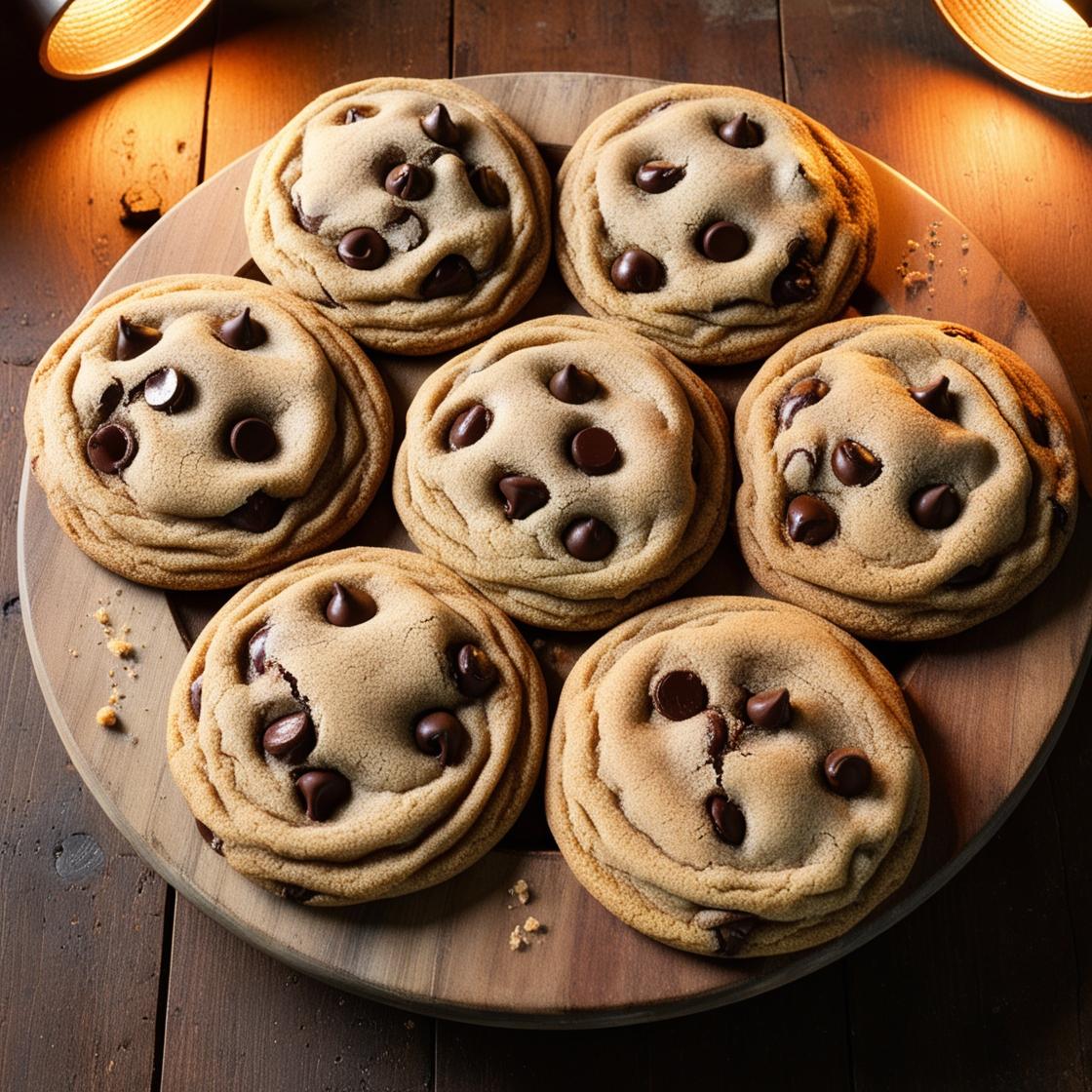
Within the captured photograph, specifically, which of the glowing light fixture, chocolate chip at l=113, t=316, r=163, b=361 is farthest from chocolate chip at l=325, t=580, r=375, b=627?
the glowing light fixture

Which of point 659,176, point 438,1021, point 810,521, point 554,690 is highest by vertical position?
point 659,176

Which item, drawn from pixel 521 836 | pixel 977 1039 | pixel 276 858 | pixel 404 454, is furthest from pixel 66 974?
pixel 977 1039

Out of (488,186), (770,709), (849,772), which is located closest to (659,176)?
(488,186)

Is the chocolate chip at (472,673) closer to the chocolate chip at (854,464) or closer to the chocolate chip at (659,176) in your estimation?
the chocolate chip at (854,464)

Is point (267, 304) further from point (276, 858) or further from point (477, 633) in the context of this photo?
point (276, 858)

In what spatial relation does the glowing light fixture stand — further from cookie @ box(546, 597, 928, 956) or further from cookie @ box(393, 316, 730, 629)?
cookie @ box(546, 597, 928, 956)

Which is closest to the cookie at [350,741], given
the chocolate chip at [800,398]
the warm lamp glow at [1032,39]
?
the chocolate chip at [800,398]

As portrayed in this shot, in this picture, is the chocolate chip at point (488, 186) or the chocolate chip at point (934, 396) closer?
the chocolate chip at point (934, 396)

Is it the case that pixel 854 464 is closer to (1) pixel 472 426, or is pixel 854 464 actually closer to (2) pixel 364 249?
(1) pixel 472 426
